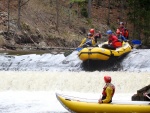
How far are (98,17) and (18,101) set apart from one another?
33.3m

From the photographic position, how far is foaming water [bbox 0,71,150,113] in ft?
52.4

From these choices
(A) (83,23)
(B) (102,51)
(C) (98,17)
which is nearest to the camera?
(B) (102,51)

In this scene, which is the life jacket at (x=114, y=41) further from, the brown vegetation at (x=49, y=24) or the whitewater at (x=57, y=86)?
the brown vegetation at (x=49, y=24)

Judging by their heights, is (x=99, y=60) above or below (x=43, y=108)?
above

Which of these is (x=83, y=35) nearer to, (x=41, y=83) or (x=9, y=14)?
(x=9, y=14)

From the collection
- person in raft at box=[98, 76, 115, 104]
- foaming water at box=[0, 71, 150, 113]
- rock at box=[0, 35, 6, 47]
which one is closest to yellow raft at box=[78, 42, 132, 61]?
foaming water at box=[0, 71, 150, 113]

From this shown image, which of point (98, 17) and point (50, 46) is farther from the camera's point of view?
point (98, 17)

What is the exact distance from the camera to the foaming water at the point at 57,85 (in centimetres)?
1597

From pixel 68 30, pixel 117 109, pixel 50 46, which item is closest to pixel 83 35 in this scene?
pixel 68 30

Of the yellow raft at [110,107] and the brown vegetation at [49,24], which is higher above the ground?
the brown vegetation at [49,24]

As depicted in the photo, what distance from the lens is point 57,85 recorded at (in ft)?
58.8

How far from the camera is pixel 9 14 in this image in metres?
37.0

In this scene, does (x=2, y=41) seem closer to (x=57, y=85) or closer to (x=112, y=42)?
(x=112, y=42)

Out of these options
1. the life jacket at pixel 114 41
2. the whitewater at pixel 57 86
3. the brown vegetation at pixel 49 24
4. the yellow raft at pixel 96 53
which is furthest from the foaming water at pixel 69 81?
the brown vegetation at pixel 49 24
